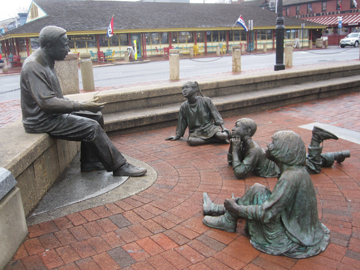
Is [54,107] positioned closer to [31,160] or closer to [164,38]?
[31,160]

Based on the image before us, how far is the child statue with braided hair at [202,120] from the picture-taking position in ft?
17.9

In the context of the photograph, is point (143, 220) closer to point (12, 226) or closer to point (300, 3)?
point (12, 226)

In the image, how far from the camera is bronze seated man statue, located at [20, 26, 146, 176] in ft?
11.9

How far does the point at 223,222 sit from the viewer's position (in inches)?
118

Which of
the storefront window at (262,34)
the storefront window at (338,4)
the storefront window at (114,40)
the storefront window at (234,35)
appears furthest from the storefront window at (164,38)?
the storefront window at (338,4)

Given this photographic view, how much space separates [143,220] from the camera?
10.5 feet

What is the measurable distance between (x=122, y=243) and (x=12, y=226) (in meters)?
0.89

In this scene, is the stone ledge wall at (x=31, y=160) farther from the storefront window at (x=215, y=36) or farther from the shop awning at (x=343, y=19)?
the shop awning at (x=343, y=19)

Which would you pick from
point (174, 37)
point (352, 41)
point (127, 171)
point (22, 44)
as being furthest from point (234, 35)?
point (127, 171)

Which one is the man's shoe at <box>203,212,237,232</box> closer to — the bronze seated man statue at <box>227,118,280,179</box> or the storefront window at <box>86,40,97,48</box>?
the bronze seated man statue at <box>227,118,280,179</box>

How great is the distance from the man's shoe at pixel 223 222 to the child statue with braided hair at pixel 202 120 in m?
2.46

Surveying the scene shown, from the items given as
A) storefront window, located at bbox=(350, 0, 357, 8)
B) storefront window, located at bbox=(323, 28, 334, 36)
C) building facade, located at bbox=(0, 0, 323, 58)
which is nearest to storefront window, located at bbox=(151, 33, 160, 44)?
building facade, located at bbox=(0, 0, 323, 58)

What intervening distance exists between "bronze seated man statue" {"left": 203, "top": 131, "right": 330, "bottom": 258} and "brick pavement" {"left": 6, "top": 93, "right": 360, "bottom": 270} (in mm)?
91

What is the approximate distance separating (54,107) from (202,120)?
2588mm
